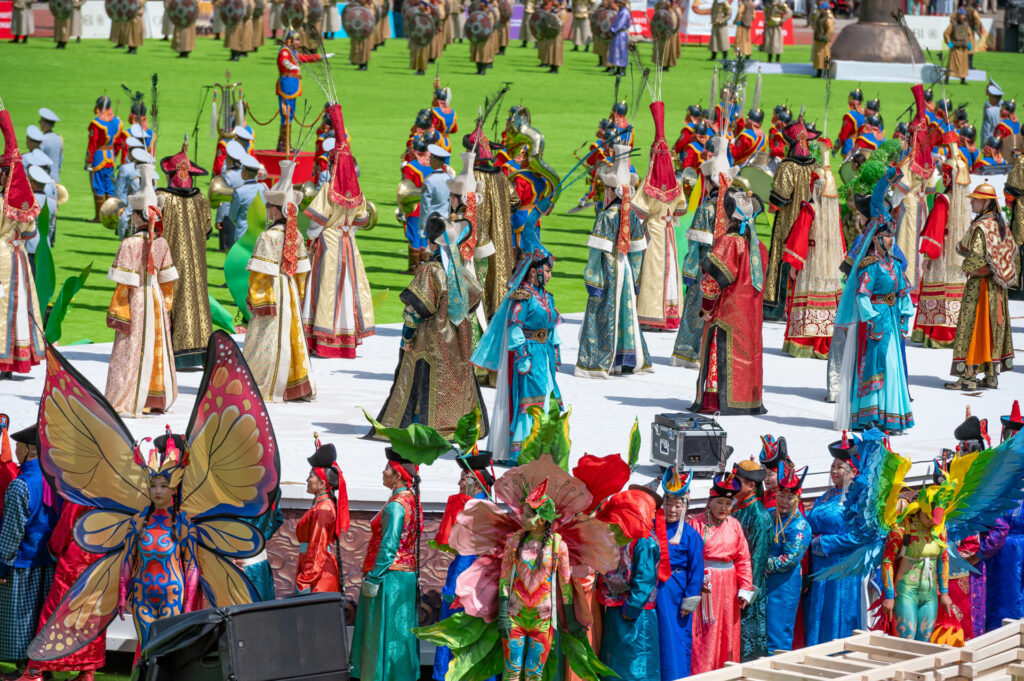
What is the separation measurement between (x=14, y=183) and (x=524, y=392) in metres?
4.36

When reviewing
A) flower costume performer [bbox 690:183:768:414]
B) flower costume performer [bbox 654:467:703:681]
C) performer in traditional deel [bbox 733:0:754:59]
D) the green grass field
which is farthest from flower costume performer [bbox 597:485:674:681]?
performer in traditional deel [bbox 733:0:754:59]

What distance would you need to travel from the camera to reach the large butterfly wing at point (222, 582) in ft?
24.3

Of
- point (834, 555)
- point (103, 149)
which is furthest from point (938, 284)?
point (103, 149)

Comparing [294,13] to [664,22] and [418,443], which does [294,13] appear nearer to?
[664,22]

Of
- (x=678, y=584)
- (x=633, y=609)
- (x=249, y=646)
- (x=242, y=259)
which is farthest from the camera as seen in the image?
(x=242, y=259)

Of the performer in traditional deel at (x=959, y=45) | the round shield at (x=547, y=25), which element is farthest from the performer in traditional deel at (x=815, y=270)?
the performer in traditional deel at (x=959, y=45)

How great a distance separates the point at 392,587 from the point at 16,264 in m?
5.12

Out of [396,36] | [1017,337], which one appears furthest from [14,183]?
[396,36]

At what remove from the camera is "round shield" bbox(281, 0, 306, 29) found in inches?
1330

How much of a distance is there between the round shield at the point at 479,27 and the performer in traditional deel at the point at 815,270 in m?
19.3

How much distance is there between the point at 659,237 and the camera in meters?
14.4

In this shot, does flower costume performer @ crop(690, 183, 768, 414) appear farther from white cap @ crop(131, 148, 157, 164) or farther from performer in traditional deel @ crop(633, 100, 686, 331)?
white cap @ crop(131, 148, 157, 164)

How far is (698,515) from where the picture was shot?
29.8 ft

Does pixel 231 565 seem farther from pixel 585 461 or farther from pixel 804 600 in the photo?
pixel 804 600
